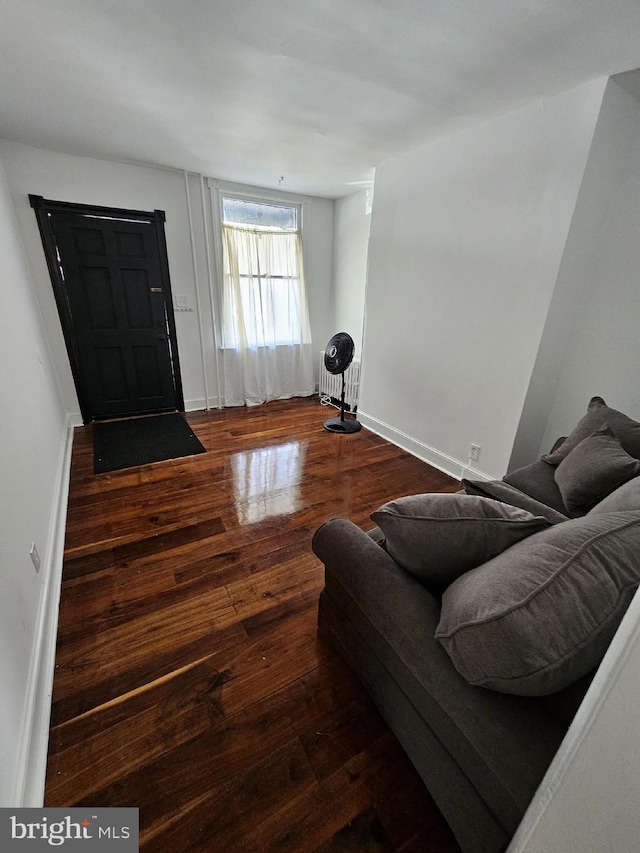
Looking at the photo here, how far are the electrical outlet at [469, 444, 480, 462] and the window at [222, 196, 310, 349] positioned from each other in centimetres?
277

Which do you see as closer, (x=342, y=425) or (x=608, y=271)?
(x=608, y=271)

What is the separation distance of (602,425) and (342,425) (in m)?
2.35

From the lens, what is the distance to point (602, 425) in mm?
1804

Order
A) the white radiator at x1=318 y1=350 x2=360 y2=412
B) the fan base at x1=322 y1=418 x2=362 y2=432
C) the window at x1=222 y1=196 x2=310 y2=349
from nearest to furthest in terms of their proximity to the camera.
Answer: the fan base at x1=322 y1=418 x2=362 y2=432
the window at x1=222 y1=196 x2=310 y2=349
the white radiator at x1=318 y1=350 x2=360 y2=412

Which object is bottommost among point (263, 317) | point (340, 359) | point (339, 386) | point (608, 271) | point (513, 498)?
point (339, 386)

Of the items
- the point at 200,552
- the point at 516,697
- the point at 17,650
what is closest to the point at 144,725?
the point at 17,650

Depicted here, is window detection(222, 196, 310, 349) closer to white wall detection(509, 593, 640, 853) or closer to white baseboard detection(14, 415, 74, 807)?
white baseboard detection(14, 415, 74, 807)

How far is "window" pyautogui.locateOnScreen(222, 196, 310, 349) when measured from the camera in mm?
3922

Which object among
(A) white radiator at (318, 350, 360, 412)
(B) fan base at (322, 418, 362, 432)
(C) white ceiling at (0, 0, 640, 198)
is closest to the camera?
(C) white ceiling at (0, 0, 640, 198)

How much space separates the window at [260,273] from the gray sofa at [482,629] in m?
3.53

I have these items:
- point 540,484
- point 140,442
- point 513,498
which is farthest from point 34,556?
point 540,484

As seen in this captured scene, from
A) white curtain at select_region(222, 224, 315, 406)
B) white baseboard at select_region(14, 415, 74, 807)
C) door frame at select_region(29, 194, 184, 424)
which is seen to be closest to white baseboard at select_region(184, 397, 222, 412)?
white curtain at select_region(222, 224, 315, 406)

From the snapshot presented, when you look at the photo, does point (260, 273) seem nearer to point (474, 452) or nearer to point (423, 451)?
point (423, 451)

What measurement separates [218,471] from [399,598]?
7.12ft
